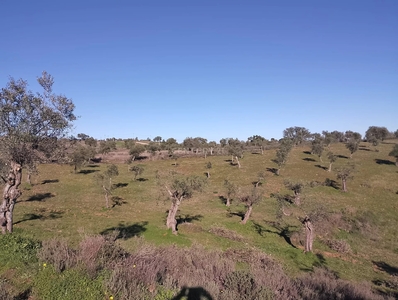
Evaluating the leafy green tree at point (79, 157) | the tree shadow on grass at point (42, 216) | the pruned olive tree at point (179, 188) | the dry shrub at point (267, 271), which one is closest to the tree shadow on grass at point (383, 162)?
the pruned olive tree at point (179, 188)

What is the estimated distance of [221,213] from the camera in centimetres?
4156

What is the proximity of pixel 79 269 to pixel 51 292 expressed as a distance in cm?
116

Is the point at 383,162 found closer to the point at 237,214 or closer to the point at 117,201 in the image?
the point at 237,214

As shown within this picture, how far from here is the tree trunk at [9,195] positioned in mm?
20812

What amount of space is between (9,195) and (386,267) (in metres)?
35.8

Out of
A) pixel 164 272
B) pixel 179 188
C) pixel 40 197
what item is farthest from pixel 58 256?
pixel 40 197

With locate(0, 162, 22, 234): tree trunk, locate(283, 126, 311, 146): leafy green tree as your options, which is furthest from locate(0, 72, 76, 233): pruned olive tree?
locate(283, 126, 311, 146): leafy green tree

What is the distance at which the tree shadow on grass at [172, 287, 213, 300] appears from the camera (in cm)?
976

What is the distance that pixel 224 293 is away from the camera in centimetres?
1034

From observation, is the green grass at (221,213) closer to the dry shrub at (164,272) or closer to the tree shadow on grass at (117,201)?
the tree shadow on grass at (117,201)

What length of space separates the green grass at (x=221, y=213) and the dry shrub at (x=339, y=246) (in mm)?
770

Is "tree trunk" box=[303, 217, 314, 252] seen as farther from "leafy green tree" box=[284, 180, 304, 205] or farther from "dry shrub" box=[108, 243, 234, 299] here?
"leafy green tree" box=[284, 180, 304, 205]

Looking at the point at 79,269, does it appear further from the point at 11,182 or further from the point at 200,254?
the point at 11,182

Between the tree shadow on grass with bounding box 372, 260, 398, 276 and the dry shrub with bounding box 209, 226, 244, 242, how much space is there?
14067mm
